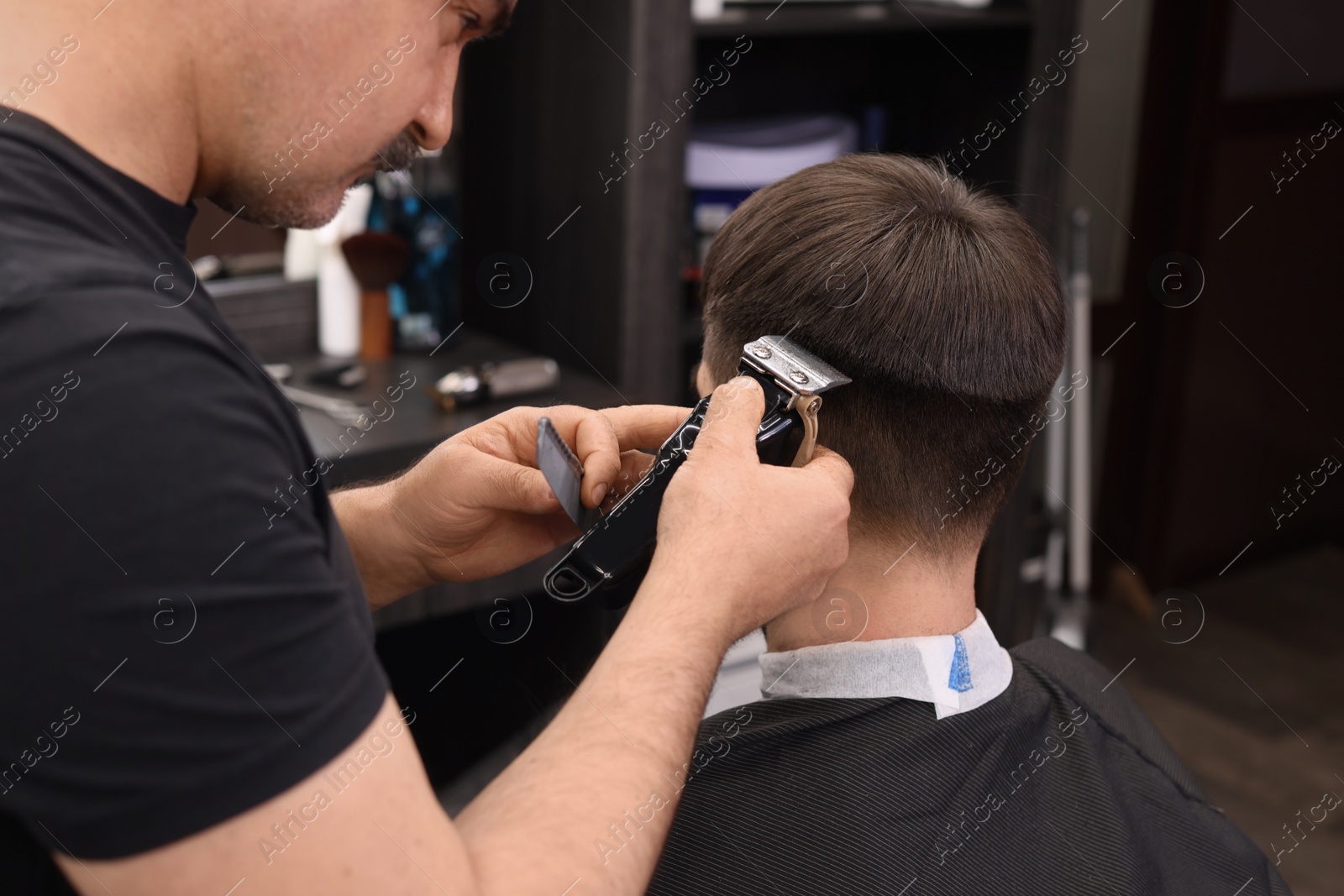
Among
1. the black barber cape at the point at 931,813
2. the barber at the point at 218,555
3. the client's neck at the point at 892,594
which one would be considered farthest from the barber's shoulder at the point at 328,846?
Answer: the client's neck at the point at 892,594

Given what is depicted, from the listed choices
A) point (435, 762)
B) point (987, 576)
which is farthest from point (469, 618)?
point (987, 576)

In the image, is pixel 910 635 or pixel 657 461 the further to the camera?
pixel 910 635

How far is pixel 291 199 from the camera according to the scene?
0.92m

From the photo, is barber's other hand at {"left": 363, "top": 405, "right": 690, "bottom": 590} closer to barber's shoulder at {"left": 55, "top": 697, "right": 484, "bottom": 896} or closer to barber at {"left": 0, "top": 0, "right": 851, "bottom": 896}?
barber at {"left": 0, "top": 0, "right": 851, "bottom": 896}

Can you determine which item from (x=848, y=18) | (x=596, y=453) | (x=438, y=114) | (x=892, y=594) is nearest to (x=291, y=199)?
(x=438, y=114)

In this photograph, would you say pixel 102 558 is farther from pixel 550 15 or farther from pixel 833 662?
pixel 550 15

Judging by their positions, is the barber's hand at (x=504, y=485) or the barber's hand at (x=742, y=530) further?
the barber's hand at (x=504, y=485)

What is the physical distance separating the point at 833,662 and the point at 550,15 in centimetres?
139

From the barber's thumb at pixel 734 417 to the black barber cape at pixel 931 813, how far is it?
0.38 m

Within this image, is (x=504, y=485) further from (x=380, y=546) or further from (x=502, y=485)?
(x=380, y=546)

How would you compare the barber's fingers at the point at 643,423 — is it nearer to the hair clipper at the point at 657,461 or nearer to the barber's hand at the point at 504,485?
the barber's hand at the point at 504,485

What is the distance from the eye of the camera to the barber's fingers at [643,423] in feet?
3.97

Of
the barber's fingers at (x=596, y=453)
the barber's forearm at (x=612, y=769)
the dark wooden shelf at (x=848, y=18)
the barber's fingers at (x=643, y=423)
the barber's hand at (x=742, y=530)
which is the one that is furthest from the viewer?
the dark wooden shelf at (x=848, y=18)

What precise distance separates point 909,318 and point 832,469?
21cm
